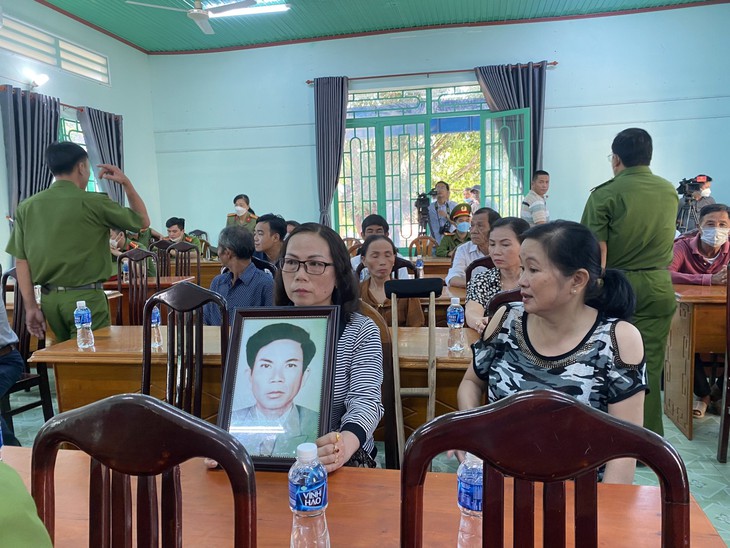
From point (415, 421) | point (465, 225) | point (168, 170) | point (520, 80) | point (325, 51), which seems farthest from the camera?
point (168, 170)

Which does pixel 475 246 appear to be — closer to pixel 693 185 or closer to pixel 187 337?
pixel 187 337

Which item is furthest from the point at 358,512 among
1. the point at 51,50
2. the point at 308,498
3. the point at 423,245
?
the point at 51,50

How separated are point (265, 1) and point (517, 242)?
4591mm

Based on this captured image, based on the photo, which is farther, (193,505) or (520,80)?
(520,80)

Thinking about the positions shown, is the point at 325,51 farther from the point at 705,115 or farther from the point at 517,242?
the point at 517,242

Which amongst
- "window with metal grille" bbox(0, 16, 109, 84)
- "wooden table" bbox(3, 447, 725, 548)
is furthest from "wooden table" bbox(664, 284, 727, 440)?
"window with metal grille" bbox(0, 16, 109, 84)

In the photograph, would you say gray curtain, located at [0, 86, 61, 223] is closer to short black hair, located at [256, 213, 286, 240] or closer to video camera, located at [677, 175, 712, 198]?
short black hair, located at [256, 213, 286, 240]

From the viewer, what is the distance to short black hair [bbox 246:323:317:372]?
109cm

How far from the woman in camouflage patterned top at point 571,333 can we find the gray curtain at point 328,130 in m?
5.59

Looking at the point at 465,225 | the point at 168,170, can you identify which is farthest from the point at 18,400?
the point at 168,170

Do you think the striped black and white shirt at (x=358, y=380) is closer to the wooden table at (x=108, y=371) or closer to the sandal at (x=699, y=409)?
the wooden table at (x=108, y=371)

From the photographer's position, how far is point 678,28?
20.2 feet

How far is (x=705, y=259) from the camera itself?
2.94 m

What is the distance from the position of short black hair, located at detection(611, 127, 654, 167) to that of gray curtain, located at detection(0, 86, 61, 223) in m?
5.64
